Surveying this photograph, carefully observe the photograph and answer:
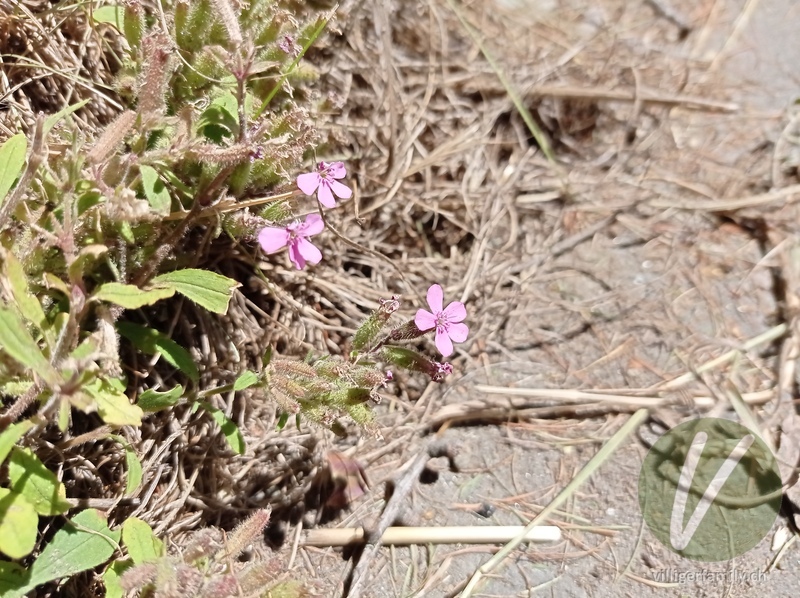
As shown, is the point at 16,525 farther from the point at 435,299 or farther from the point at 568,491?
the point at 568,491

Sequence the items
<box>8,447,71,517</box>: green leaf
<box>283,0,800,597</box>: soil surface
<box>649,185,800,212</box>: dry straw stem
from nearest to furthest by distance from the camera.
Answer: <box>8,447,71,517</box>: green leaf → <box>283,0,800,597</box>: soil surface → <box>649,185,800,212</box>: dry straw stem

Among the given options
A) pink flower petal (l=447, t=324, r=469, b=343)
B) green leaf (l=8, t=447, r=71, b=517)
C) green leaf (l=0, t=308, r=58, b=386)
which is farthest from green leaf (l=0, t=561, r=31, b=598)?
pink flower petal (l=447, t=324, r=469, b=343)

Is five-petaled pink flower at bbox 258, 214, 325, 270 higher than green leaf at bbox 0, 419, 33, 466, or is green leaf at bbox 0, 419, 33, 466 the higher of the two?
five-petaled pink flower at bbox 258, 214, 325, 270

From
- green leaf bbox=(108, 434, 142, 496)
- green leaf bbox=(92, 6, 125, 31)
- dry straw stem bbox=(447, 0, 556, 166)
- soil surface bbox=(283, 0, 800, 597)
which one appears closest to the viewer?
green leaf bbox=(108, 434, 142, 496)

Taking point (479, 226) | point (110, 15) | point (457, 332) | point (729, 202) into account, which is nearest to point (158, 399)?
point (457, 332)

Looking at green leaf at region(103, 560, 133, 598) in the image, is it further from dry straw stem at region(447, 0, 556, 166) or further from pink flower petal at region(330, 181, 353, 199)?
dry straw stem at region(447, 0, 556, 166)

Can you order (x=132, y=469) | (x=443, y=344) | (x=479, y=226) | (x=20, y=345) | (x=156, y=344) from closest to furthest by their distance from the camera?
1. (x=20, y=345)
2. (x=132, y=469)
3. (x=156, y=344)
4. (x=443, y=344)
5. (x=479, y=226)

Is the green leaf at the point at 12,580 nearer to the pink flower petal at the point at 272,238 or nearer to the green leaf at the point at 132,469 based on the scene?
the green leaf at the point at 132,469
